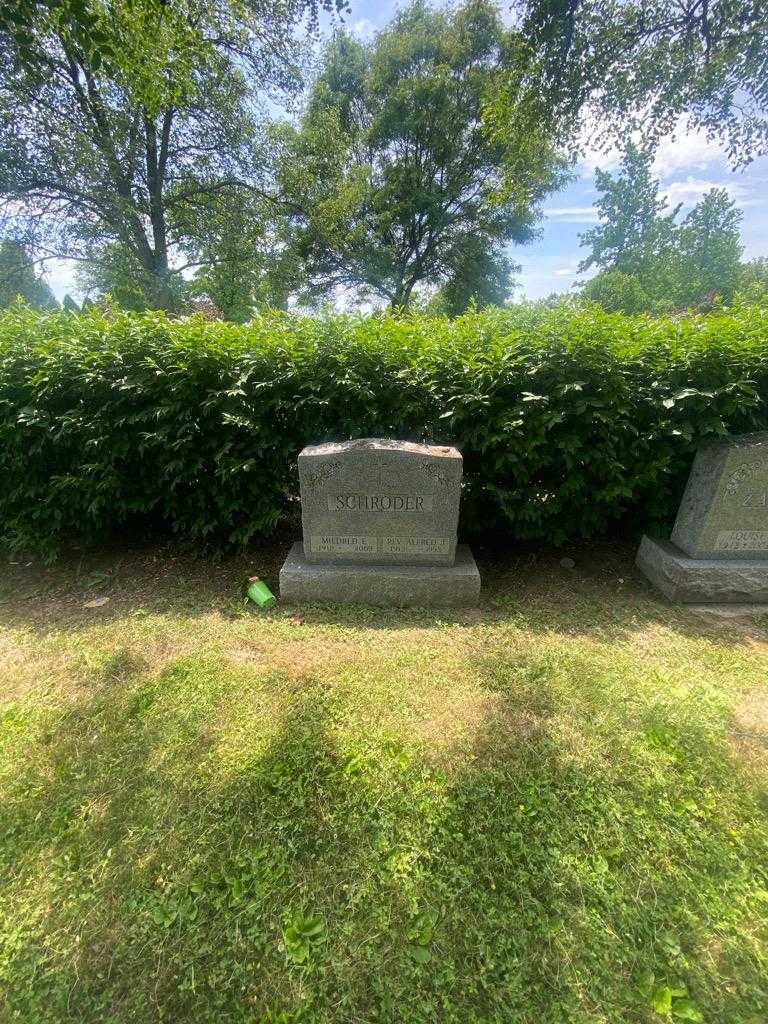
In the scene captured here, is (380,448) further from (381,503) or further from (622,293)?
(622,293)

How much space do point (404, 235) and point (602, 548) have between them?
2060 cm

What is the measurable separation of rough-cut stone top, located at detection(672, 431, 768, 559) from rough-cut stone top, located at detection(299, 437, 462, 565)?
1.87 m

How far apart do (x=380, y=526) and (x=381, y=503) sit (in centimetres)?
19

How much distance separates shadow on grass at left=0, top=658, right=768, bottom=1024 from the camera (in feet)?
4.46

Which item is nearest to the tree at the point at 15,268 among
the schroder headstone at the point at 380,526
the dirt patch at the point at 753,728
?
the schroder headstone at the point at 380,526

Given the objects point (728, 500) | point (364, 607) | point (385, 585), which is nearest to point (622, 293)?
point (728, 500)

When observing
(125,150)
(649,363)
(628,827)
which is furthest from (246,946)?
(125,150)

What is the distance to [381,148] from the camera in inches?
740

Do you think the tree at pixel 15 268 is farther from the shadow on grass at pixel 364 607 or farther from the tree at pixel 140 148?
the shadow on grass at pixel 364 607

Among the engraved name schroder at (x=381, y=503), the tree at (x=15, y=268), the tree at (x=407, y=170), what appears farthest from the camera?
the tree at (x=407, y=170)

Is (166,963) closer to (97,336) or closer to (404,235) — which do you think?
(97,336)

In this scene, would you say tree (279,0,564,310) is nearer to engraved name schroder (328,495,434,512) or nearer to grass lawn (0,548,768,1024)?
engraved name schroder (328,495,434,512)

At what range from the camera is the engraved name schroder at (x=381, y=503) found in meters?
3.26

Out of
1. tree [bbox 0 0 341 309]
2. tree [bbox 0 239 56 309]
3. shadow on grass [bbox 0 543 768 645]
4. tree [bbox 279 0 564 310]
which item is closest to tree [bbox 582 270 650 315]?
tree [bbox 279 0 564 310]
